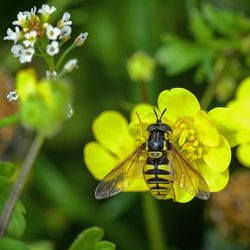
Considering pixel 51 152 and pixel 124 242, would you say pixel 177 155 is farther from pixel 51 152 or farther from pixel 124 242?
pixel 51 152

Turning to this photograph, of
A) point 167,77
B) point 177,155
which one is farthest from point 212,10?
point 177,155

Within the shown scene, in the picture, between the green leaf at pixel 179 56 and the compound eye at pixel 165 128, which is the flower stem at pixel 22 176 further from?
the green leaf at pixel 179 56

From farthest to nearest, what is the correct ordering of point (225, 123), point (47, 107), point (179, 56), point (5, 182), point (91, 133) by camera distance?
point (91, 133)
point (179, 56)
point (225, 123)
point (5, 182)
point (47, 107)

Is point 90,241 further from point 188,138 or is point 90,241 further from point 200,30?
point 200,30

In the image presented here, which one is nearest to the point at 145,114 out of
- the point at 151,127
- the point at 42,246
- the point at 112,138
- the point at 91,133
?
the point at 151,127

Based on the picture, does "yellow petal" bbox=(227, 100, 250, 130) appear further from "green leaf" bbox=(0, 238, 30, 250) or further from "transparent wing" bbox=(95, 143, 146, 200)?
"green leaf" bbox=(0, 238, 30, 250)

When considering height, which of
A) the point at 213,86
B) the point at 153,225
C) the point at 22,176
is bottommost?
the point at 153,225
